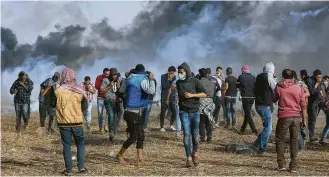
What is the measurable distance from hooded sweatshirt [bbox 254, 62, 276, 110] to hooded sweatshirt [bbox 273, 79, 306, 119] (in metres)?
1.65

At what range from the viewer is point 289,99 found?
950 centimetres

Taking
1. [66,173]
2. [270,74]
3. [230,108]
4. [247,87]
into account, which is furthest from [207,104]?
[66,173]

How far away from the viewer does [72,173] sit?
9.04m

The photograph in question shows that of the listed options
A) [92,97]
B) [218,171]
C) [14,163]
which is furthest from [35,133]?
[218,171]

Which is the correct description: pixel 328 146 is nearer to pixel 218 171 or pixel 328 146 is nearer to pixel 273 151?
pixel 273 151

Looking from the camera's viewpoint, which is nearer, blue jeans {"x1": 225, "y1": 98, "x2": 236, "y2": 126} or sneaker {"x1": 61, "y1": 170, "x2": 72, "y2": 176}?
sneaker {"x1": 61, "y1": 170, "x2": 72, "y2": 176}

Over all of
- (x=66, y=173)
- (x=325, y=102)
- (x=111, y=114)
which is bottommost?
(x=66, y=173)

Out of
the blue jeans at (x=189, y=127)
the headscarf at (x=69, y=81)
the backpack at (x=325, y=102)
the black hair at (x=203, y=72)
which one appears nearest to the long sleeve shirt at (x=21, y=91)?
the black hair at (x=203, y=72)

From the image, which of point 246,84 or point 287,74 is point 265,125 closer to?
point 287,74

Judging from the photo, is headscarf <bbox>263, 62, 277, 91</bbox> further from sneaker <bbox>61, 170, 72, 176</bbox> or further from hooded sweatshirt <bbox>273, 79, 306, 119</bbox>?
sneaker <bbox>61, 170, 72, 176</bbox>

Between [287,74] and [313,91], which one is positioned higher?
[287,74]

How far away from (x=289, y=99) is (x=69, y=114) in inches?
163

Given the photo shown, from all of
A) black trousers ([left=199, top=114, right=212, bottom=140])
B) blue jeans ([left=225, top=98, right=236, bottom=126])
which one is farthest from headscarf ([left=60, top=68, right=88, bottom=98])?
blue jeans ([left=225, top=98, right=236, bottom=126])

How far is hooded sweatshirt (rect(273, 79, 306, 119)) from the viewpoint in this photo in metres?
9.48
